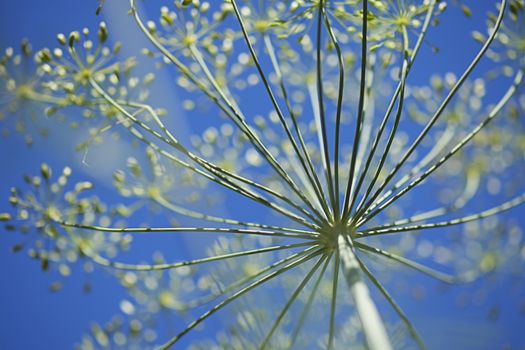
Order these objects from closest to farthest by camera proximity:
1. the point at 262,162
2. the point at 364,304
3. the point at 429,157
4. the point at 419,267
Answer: the point at 364,304, the point at 419,267, the point at 429,157, the point at 262,162

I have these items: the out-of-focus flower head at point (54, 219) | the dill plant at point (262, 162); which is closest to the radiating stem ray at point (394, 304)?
the dill plant at point (262, 162)

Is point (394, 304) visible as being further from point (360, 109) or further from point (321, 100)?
point (321, 100)

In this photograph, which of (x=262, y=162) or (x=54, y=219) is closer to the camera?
(x=54, y=219)

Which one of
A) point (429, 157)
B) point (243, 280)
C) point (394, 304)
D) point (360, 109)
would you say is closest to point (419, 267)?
point (394, 304)

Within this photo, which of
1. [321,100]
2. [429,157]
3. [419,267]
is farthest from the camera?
[429,157]

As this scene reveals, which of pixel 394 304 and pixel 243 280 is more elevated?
pixel 243 280

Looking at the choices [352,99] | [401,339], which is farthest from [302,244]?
[352,99]

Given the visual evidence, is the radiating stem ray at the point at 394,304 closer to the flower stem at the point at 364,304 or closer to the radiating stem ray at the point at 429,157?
the flower stem at the point at 364,304

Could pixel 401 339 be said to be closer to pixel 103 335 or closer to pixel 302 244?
pixel 302 244
